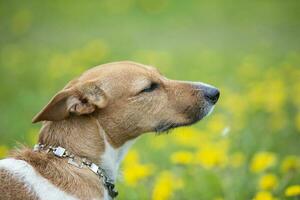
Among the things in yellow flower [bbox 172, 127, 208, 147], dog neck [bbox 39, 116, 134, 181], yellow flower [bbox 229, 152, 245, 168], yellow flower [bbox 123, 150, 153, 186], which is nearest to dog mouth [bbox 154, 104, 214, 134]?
dog neck [bbox 39, 116, 134, 181]

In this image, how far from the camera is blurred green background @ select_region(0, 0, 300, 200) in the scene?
20.7ft

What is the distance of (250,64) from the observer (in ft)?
35.9

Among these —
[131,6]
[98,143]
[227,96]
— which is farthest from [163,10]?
[98,143]

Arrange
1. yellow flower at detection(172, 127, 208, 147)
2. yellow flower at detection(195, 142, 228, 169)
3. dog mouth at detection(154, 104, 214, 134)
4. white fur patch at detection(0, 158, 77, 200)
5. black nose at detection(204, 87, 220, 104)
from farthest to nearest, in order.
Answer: yellow flower at detection(172, 127, 208, 147) < yellow flower at detection(195, 142, 228, 169) < black nose at detection(204, 87, 220, 104) < dog mouth at detection(154, 104, 214, 134) < white fur patch at detection(0, 158, 77, 200)

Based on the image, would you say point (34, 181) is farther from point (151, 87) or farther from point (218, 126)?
point (218, 126)

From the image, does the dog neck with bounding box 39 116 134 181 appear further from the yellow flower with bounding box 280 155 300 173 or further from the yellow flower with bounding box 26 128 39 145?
the yellow flower with bounding box 26 128 39 145

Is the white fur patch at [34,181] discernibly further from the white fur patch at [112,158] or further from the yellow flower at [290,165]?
the yellow flower at [290,165]

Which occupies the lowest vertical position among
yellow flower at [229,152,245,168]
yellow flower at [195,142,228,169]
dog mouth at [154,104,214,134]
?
yellow flower at [229,152,245,168]

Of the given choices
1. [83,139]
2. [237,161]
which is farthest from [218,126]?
[83,139]

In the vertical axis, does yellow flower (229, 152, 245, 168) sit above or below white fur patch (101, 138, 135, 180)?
below

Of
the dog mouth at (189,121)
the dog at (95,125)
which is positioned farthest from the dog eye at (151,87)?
the dog mouth at (189,121)

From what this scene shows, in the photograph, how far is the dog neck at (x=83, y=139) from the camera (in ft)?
16.4

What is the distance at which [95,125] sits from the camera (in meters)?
5.12

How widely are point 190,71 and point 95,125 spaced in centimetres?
672
